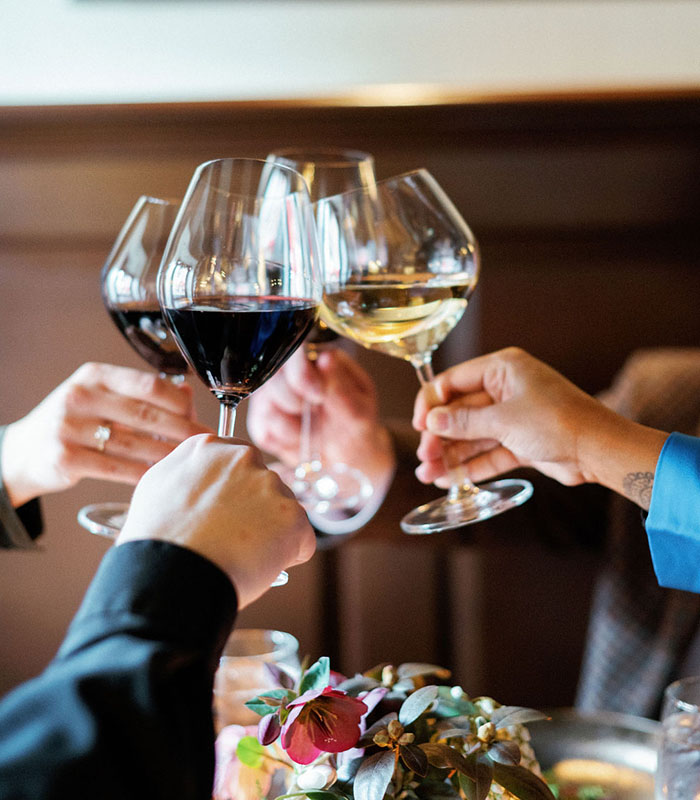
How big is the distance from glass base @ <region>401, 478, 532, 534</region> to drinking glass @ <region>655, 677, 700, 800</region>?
0.71 feet

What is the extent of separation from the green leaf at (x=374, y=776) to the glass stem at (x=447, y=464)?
16.8 inches

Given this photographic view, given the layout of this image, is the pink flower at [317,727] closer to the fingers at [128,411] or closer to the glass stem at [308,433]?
the fingers at [128,411]

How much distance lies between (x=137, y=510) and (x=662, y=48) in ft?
5.04

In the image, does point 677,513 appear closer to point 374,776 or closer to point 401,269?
point 401,269

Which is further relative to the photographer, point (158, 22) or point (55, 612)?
point (55, 612)

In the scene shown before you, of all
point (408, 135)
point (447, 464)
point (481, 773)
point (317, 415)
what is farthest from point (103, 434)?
point (408, 135)

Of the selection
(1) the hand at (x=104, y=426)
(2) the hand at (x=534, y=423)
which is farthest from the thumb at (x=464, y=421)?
(1) the hand at (x=104, y=426)

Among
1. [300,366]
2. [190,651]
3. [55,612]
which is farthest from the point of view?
[55,612]

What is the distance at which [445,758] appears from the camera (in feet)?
1.49

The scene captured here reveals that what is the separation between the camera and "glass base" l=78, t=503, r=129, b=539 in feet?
2.45

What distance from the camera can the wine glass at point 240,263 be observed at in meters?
0.56

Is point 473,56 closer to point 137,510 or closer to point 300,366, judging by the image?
point 300,366

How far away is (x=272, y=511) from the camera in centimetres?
47

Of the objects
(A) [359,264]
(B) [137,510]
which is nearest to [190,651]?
(B) [137,510]
